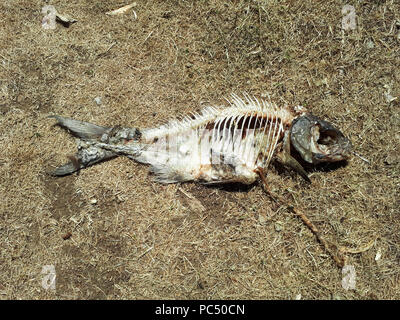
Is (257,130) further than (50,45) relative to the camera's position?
No

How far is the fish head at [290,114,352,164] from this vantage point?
10.3 ft

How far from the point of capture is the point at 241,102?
337cm

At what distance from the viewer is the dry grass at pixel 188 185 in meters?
3.28

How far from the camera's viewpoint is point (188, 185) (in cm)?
339

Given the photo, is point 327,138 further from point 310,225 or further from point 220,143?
point 220,143

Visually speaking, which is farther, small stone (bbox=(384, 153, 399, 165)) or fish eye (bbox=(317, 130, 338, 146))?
small stone (bbox=(384, 153, 399, 165))

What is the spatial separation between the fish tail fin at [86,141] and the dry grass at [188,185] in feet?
0.45

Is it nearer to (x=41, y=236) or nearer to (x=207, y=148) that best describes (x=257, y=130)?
(x=207, y=148)

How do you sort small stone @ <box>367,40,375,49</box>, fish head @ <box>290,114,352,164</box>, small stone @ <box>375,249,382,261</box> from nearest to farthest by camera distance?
fish head @ <box>290,114,352,164</box> → small stone @ <box>375,249,382,261</box> → small stone @ <box>367,40,375,49</box>

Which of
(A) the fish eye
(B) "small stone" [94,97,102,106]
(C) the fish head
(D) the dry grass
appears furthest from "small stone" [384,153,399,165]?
(B) "small stone" [94,97,102,106]

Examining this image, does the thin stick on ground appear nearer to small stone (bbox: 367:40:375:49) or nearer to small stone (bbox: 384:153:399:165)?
small stone (bbox: 384:153:399:165)

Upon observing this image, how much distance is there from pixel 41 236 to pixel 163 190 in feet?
4.28

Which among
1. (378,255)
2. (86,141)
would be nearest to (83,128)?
(86,141)
